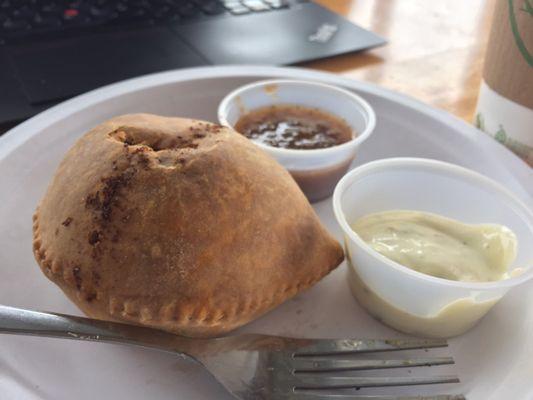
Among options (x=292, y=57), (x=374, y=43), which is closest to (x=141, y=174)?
(x=292, y=57)

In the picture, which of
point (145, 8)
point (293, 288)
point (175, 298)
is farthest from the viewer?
point (145, 8)

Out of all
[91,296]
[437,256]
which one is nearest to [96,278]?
[91,296]

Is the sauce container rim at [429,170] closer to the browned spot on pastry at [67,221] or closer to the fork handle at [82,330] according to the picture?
the fork handle at [82,330]

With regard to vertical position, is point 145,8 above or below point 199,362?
above

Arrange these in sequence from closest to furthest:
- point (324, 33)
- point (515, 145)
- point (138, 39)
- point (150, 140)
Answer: point (150, 140) → point (515, 145) → point (138, 39) → point (324, 33)

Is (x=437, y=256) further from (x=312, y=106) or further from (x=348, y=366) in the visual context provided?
(x=312, y=106)

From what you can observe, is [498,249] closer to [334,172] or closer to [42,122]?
[334,172]
